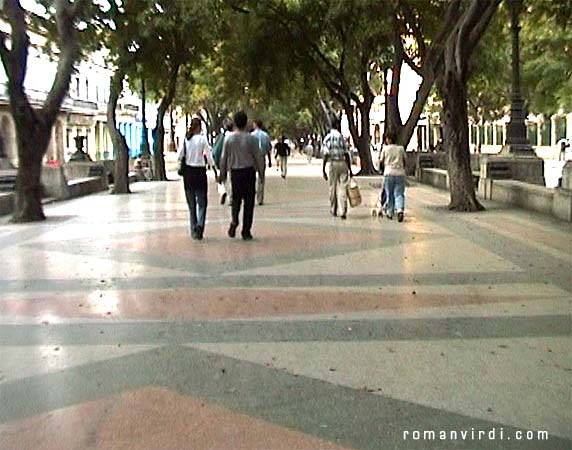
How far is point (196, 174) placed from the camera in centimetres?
1218

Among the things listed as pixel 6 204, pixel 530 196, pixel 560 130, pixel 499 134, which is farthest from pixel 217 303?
pixel 499 134

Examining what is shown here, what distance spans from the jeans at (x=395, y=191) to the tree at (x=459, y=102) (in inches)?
70.4

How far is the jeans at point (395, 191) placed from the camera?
1416 centimetres

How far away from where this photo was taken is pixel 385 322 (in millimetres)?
6887

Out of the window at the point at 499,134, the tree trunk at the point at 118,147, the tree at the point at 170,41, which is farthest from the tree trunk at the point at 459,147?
the window at the point at 499,134

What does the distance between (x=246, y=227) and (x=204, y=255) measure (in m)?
1.47

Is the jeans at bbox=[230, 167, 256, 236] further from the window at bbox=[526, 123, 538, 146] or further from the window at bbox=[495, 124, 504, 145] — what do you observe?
the window at bbox=[495, 124, 504, 145]

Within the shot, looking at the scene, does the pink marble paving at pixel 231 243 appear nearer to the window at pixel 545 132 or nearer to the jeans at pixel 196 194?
the jeans at pixel 196 194

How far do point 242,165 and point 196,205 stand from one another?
96 cm

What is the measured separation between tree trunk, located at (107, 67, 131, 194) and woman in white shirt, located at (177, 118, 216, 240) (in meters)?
11.8

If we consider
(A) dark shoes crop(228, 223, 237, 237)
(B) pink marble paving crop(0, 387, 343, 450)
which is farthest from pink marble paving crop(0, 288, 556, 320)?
(A) dark shoes crop(228, 223, 237, 237)

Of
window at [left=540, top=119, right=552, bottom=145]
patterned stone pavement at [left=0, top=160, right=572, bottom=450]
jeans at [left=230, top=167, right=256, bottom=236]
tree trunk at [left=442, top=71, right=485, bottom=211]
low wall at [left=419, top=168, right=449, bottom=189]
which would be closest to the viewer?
patterned stone pavement at [left=0, top=160, right=572, bottom=450]

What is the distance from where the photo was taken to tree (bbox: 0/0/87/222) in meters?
15.1

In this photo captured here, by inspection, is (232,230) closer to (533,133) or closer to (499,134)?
(533,133)
